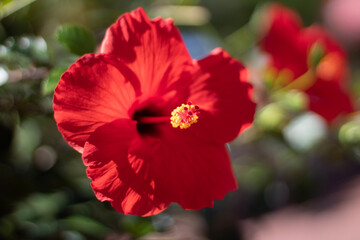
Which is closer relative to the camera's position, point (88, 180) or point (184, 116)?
point (184, 116)

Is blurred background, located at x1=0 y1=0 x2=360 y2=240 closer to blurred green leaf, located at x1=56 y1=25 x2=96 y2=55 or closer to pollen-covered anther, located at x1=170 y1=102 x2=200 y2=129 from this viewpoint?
blurred green leaf, located at x1=56 y1=25 x2=96 y2=55

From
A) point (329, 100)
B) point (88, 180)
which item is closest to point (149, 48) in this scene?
point (88, 180)

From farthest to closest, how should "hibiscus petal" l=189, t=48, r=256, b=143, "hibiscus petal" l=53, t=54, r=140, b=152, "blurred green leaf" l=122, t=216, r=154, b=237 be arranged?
"blurred green leaf" l=122, t=216, r=154, b=237 < "hibiscus petal" l=189, t=48, r=256, b=143 < "hibiscus petal" l=53, t=54, r=140, b=152

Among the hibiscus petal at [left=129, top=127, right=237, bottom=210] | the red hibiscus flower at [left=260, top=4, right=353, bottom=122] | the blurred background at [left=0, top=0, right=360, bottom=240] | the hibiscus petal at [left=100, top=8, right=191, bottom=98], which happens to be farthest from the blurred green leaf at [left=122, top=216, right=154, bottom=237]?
the red hibiscus flower at [left=260, top=4, right=353, bottom=122]

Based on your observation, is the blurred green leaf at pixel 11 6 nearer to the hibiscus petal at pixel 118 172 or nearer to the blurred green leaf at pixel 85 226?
the hibiscus petal at pixel 118 172

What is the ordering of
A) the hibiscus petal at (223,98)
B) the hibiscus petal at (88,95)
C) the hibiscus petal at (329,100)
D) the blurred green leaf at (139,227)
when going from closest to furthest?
the hibiscus petal at (88,95)
the hibiscus petal at (223,98)
the blurred green leaf at (139,227)
the hibiscus petal at (329,100)

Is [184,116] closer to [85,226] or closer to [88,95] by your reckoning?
[88,95]

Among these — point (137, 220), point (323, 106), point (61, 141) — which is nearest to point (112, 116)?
point (137, 220)

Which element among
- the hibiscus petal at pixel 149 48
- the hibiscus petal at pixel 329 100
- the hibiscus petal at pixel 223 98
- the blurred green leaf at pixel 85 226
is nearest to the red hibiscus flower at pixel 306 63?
the hibiscus petal at pixel 329 100
